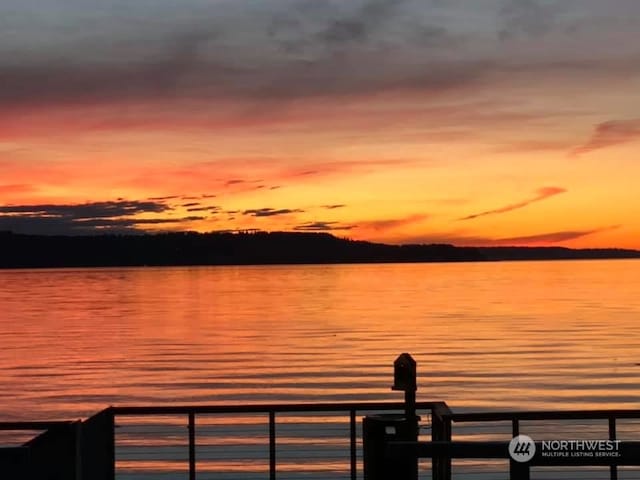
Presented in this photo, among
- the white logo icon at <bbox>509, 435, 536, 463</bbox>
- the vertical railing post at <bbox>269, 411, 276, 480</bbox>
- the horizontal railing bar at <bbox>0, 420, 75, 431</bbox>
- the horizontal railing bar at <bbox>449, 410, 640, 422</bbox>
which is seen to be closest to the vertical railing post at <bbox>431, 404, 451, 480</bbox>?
the horizontal railing bar at <bbox>449, 410, 640, 422</bbox>

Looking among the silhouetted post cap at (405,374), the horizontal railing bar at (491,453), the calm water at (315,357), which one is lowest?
the calm water at (315,357)

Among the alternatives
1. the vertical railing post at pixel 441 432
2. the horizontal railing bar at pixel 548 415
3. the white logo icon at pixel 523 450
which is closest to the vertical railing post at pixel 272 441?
the vertical railing post at pixel 441 432

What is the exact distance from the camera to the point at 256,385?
46.5 metres

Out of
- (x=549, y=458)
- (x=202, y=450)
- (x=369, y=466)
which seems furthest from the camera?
(x=202, y=450)

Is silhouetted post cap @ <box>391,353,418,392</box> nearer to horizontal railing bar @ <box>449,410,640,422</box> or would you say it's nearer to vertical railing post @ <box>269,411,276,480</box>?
horizontal railing bar @ <box>449,410,640,422</box>

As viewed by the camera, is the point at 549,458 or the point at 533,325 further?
the point at 533,325

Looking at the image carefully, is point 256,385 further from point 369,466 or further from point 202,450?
point 369,466

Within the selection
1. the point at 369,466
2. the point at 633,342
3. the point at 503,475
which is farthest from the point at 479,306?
the point at 369,466

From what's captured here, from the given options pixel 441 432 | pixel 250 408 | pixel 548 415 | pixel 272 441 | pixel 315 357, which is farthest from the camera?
pixel 315 357

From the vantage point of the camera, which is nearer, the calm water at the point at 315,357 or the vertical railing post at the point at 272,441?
the vertical railing post at the point at 272,441

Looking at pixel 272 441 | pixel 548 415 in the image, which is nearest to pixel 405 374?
pixel 548 415

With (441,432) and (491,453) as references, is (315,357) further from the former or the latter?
(491,453)

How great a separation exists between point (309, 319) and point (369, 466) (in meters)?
91.3

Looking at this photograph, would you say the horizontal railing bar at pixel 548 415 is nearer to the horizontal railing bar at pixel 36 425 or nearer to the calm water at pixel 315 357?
the horizontal railing bar at pixel 36 425
